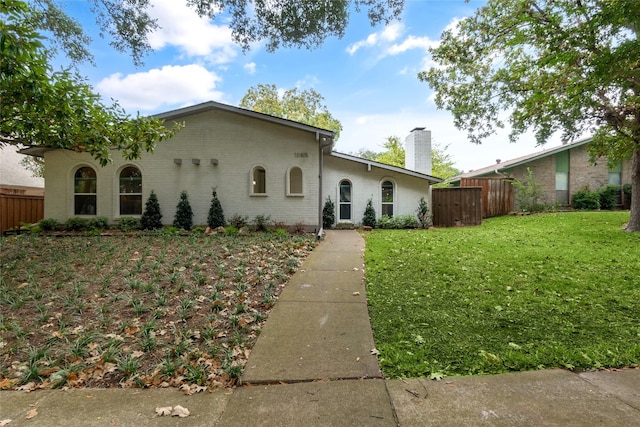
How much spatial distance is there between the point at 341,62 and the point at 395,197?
238 inches

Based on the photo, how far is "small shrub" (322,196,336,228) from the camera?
1277 cm

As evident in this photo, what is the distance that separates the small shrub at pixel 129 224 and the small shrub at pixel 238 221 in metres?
3.45

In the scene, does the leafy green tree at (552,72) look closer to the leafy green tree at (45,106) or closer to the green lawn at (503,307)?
the green lawn at (503,307)

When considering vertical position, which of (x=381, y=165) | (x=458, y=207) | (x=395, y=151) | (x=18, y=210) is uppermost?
(x=395, y=151)

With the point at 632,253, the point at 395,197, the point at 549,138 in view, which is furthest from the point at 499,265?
the point at 549,138

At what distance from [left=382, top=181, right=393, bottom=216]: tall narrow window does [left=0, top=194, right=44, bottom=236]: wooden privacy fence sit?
14.6 m

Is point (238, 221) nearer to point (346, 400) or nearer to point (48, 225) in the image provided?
point (48, 225)

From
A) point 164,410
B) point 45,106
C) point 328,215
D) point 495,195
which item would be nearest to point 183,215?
point 328,215

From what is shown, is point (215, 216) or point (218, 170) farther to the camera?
point (218, 170)

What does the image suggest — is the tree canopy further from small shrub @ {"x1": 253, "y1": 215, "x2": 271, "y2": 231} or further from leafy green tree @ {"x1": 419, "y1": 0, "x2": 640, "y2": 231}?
small shrub @ {"x1": 253, "y1": 215, "x2": 271, "y2": 231}

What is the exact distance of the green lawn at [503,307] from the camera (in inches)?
114

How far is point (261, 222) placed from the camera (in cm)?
1116

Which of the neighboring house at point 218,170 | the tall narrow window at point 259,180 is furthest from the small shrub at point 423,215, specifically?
the tall narrow window at point 259,180

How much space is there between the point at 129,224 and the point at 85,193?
2.48 metres
